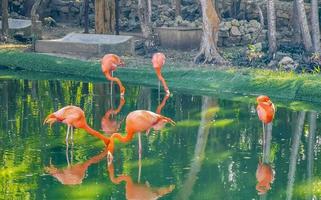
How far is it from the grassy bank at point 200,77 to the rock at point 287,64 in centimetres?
65

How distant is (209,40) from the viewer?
681 inches

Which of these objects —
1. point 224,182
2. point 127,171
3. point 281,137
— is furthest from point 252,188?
point 281,137

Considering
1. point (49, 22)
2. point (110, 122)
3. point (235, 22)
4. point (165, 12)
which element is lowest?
point (110, 122)

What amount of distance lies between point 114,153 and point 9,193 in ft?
6.27

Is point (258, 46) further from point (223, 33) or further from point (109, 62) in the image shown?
point (109, 62)

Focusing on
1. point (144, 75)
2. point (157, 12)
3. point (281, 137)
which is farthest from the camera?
point (157, 12)

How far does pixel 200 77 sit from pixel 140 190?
6888 mm

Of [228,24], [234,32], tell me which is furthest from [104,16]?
[234,32]

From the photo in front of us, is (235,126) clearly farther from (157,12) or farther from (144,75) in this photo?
(157,12)

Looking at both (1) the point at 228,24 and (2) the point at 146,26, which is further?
(1) the point at 228,24

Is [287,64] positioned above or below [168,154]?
above

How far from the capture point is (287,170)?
9.83 metres

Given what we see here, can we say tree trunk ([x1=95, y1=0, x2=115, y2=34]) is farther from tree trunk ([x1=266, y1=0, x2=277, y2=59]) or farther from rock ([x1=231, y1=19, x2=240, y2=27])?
tree trunk ([x1=266, y1=0, x2=277, y2=59])

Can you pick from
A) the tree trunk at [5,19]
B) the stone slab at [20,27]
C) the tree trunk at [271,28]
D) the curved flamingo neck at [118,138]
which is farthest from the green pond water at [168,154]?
the stone slab at [20,27]
